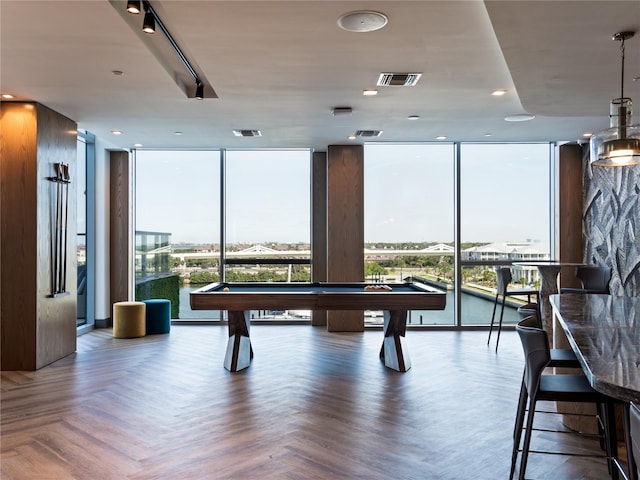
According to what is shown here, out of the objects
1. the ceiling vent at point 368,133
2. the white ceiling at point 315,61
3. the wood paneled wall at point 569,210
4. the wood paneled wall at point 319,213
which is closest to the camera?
the white ceiling at point 315,61

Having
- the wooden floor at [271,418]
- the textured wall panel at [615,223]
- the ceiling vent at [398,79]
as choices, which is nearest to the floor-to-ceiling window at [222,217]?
the wooden floor at [271,418]

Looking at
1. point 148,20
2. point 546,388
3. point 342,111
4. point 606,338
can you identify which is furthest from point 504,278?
point 148,20

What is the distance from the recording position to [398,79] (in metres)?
4.56

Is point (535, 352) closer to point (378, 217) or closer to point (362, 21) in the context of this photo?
point (362, 21)

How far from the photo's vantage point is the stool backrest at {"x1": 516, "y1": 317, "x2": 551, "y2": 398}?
2.45 m

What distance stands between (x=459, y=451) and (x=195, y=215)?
631 cm

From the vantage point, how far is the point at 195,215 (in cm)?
857

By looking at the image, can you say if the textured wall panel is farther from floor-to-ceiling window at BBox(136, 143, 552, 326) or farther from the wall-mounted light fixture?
the wall-mounted light fixture

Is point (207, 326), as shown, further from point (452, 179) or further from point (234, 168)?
point (452, 179)

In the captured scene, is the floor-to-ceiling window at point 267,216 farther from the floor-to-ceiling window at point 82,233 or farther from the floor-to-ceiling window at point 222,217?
the floor-to-ceiling window at point 82,233

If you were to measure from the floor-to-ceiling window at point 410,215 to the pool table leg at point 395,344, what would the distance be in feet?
8.34

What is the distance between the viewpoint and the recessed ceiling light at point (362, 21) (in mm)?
3246

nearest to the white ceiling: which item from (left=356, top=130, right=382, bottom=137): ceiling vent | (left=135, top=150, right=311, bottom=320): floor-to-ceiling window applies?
(left=356, top=130, right=382, bottom=137): ceiling vent

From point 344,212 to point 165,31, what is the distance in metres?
4.64
